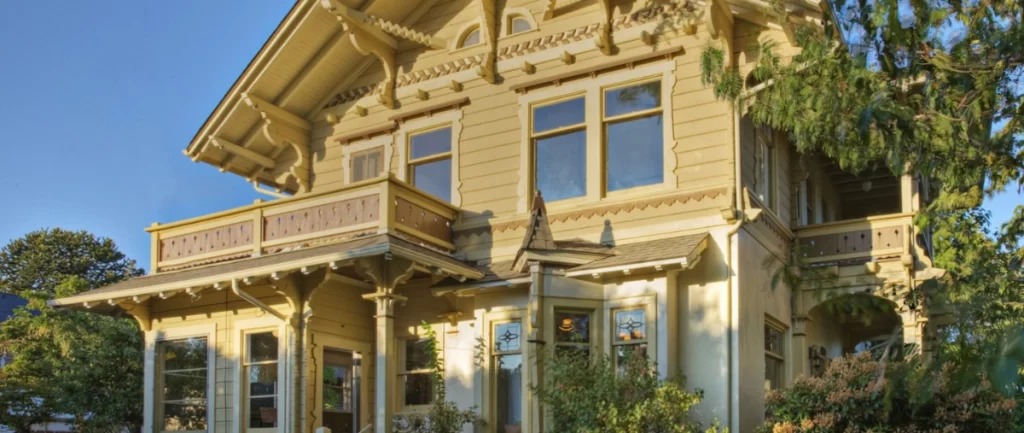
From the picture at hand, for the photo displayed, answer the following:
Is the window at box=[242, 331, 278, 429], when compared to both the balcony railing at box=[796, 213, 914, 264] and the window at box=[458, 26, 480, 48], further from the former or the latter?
the balcony railing at box=[796, 213, 914, 264]

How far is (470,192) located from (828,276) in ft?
17.3

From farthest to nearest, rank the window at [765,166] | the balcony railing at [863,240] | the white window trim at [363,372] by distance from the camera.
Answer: the balcony railing at [863,240], the window at [765,166], the white window trim at [363,372]

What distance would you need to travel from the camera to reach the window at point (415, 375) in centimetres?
1490

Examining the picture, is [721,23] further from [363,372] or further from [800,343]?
[363,372]

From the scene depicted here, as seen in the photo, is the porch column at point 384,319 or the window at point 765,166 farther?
the window at point 765,166

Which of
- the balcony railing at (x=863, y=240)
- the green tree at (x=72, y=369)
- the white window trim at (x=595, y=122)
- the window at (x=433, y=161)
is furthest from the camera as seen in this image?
the green tree at (x=72, y=369)

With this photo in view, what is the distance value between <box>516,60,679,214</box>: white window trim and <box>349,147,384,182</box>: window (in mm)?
2791

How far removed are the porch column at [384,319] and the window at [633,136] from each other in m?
3.14

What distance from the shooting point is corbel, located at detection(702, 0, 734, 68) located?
12982mm

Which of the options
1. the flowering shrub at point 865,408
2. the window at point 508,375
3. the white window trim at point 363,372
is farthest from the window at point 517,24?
the flowering shrub at point 865,408

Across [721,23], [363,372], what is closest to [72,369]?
[363,372]

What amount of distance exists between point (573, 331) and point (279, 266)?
12.5ft

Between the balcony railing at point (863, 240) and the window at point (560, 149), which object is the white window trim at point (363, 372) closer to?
the window at point (560, 149)

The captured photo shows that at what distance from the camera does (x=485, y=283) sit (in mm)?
13836
